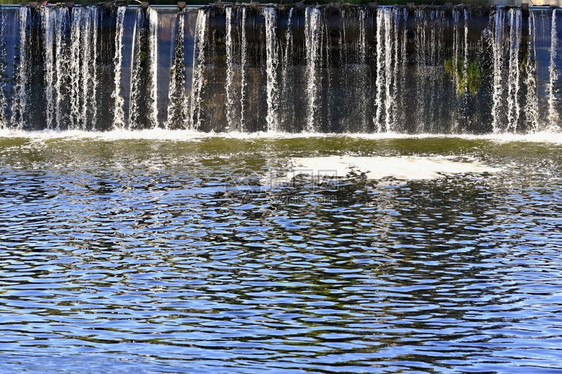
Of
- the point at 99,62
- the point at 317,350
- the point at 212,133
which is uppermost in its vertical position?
the point at 99,62

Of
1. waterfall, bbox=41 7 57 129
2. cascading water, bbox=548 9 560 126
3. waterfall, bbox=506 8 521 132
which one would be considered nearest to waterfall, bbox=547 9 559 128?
cascading water, bbox=548 9 560 126

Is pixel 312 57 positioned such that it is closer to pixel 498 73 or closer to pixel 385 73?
pixel 385 73

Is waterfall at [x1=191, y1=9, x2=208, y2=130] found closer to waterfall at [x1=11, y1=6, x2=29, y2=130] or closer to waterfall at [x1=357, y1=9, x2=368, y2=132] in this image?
waterfall at [x1=357, y1=9, x2=368, y2=132]

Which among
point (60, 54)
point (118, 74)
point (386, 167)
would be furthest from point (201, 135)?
point (386, 167)

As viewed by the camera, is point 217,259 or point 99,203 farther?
point 99,203

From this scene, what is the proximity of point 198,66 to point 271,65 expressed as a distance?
272 cm

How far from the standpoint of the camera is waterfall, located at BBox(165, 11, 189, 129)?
39656 mm

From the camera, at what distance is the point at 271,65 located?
39688 mm

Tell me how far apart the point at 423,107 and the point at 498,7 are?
4625 mm

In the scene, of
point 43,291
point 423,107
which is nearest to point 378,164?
point 423,107

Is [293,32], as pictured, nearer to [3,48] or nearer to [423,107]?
[423,107]

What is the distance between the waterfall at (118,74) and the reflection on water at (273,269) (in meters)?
8.80

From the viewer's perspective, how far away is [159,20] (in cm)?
4016

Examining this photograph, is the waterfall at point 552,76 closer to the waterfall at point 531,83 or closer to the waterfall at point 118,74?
the waterfall at point 531,83
